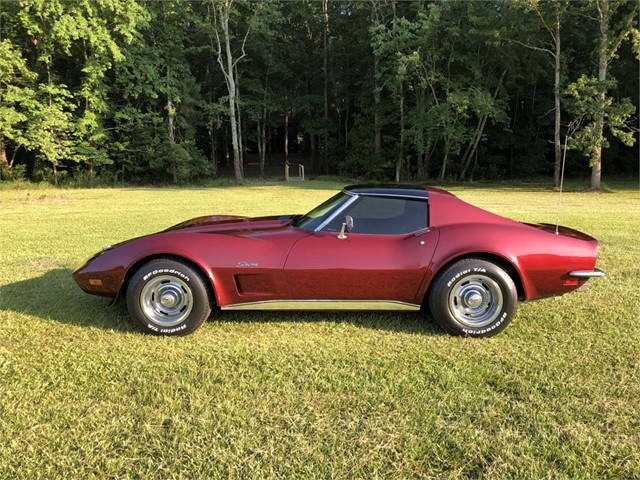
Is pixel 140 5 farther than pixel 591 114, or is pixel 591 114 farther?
pixel 140 5

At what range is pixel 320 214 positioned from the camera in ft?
13.5

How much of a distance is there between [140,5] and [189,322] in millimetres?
27857

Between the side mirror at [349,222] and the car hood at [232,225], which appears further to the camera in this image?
the car hood at [232,225]

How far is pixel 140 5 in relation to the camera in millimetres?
25875

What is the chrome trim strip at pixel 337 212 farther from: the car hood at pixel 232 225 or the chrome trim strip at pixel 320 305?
the chrome trim strip at pixel 320 305

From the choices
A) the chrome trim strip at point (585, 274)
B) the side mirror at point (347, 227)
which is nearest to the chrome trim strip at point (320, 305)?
the side mirror at point (347, 227)

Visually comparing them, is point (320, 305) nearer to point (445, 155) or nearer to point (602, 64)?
point (602, 64)

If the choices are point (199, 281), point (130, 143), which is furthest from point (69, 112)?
point (199, 281)

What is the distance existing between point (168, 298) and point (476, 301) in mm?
2539

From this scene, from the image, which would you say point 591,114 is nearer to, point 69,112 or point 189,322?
point 189,322

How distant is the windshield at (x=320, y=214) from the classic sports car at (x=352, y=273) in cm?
15

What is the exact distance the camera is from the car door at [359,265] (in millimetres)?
3678

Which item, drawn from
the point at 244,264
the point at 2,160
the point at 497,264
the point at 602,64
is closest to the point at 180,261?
the point at 244,264

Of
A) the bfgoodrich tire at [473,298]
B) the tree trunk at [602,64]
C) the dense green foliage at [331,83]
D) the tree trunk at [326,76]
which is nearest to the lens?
the bfgoodrich tire at [473,298]
